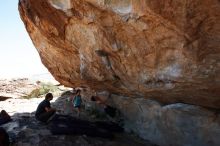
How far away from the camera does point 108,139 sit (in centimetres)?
1150

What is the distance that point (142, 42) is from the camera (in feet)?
28.9

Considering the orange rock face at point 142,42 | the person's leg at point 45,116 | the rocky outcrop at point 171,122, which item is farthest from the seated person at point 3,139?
the rocky outcrop at point 171,122

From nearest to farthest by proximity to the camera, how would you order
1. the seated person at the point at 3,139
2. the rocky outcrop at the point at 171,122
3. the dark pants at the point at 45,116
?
the rocky outcrop at the point at 171,122 → the seated person at the point at 3,139 → the dark pants at the point at 45,116

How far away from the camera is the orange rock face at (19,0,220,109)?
7.43 m

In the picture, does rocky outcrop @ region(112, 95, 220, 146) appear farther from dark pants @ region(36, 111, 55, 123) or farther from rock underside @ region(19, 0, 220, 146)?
dark pants @ region(36, 111, 55, 123)

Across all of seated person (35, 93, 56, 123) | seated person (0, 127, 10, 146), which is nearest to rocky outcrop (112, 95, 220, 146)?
seated person (35, 93, 56, 123)

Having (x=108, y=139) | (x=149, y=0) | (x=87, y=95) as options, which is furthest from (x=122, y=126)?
(x=149, y=0)

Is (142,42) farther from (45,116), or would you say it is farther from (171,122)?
(45,116)

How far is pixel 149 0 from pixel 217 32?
1426mm

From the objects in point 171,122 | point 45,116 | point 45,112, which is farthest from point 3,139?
point 171,122

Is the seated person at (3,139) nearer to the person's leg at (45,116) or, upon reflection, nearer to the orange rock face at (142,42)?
the person's leg at (45,116)

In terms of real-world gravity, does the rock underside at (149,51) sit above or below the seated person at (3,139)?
above

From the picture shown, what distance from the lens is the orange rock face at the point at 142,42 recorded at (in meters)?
7.43

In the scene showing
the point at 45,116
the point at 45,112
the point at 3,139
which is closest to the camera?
the point at 3,139
